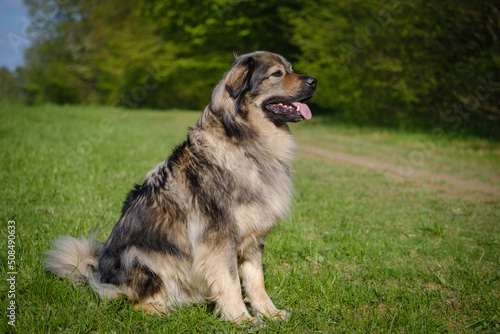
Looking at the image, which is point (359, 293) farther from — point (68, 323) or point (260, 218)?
point (68, 323)

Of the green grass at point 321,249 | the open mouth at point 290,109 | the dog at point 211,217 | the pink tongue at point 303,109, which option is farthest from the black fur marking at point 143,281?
the pink tongue at point 303,109

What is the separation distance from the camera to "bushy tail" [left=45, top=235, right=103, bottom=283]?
316cm

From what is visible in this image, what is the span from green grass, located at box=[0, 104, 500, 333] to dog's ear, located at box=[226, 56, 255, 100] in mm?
1715

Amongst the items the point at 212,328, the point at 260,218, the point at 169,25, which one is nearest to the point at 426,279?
the point at 260,218

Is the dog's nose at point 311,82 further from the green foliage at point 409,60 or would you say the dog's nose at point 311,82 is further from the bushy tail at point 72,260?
the green foliage at point 409,60

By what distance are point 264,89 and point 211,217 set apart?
116 centimetres

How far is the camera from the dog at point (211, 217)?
286 cm

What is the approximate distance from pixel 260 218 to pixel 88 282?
149 centimetres

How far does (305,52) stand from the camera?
21.3 meters

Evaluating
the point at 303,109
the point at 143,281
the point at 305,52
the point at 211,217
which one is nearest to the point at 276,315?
the point at 211,217

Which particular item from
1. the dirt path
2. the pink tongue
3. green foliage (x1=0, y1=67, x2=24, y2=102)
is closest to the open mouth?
the pink tongue

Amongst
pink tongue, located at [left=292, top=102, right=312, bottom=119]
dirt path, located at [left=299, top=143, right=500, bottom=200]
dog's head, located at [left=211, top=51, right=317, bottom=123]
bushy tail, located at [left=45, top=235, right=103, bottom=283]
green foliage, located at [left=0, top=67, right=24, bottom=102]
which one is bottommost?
green foliage, located at [left=0, top=67, right=24, bottom=102]

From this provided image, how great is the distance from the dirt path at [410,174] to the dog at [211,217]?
580 cm

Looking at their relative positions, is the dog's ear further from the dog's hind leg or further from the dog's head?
the dog's hind leg
